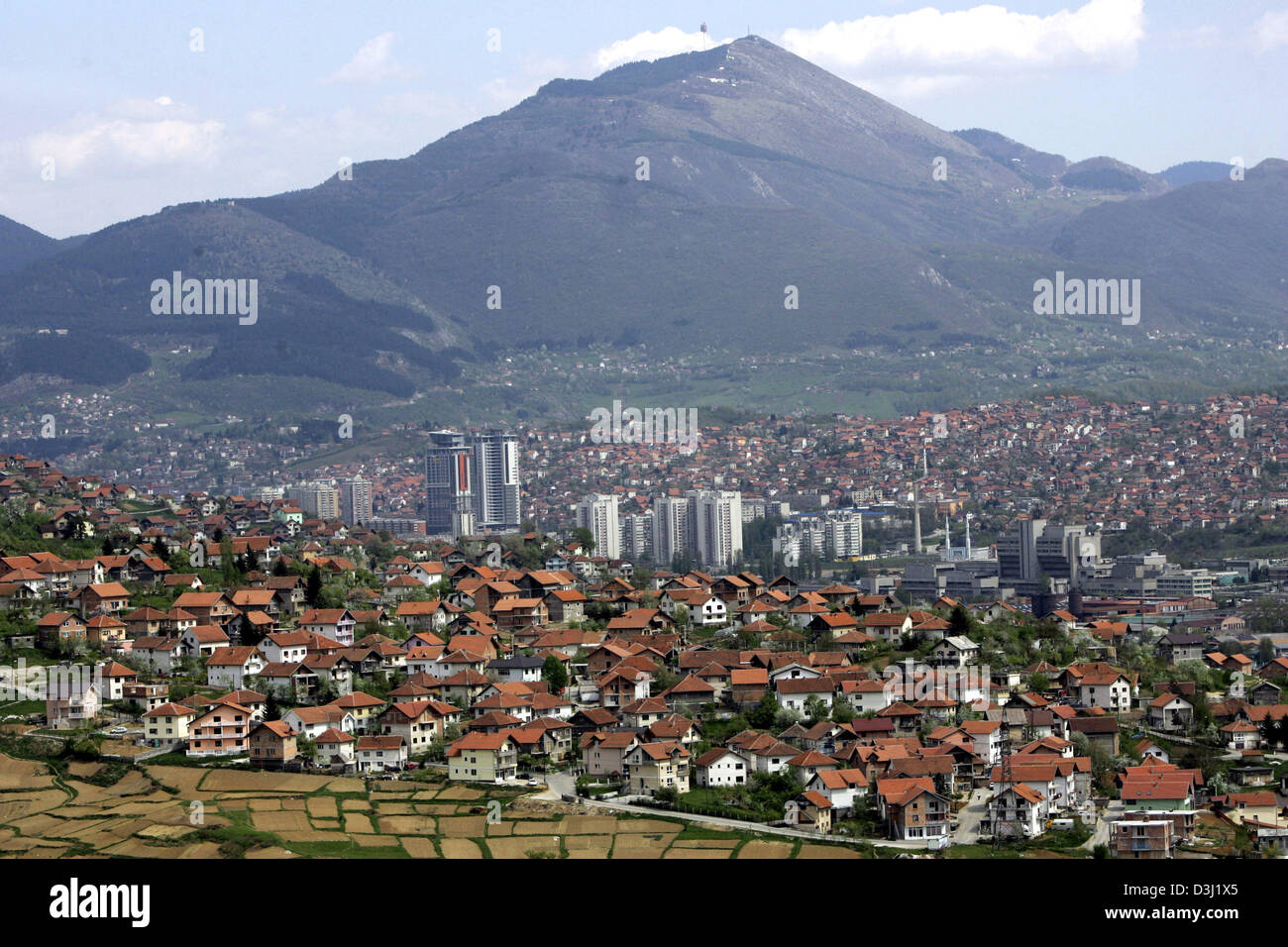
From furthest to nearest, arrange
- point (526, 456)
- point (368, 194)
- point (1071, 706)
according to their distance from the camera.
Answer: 1. point (368, 194)
2. point (526, 456)
3. point (1071, 706)

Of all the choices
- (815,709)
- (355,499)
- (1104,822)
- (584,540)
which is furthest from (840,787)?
(355,499)

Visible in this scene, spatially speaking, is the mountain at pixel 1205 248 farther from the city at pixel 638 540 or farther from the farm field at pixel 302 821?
the farm field at pixel 302 821

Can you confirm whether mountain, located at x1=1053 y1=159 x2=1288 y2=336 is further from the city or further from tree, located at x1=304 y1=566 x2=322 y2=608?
tree, located at x1=304 y1=566 x2=322 y2=608

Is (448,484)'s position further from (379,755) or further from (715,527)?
(379,755)

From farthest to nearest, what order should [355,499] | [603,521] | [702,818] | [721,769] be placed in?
[355,499], [603,521], [721,769], [702,818]

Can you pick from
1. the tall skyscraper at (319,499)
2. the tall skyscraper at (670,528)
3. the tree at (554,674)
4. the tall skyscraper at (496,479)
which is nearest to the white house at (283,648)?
the tree at (554,674)
